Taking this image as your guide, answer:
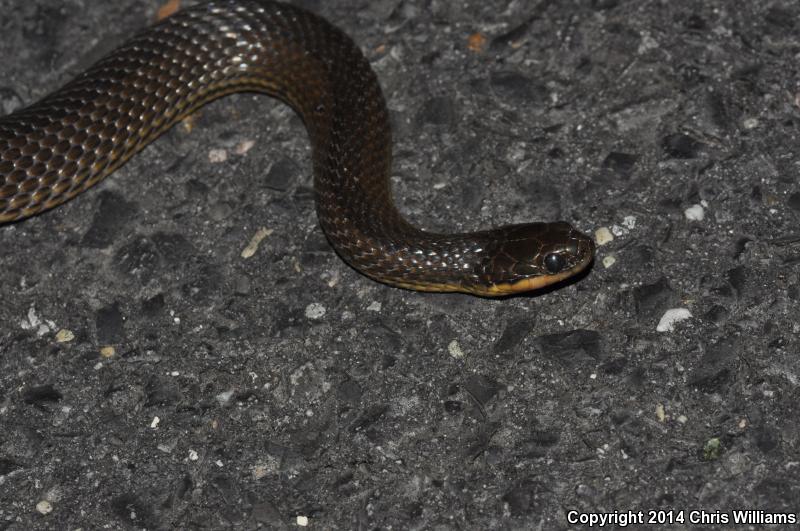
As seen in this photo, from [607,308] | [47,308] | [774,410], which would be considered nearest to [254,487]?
[47,308]

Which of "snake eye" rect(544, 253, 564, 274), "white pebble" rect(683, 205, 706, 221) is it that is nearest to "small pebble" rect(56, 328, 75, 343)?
"snake eye" rect(544, 253, 564, 274)

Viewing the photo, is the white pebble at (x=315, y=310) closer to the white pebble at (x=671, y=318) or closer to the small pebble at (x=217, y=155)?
the small pebble at (x=217, y=155)

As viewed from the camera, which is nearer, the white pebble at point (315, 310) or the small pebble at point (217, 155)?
the white pebble at point (315, 310)

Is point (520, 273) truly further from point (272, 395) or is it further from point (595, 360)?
point (272, 395)

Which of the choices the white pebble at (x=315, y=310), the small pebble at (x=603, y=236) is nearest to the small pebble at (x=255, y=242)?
the white pebble at (x=315, y=310)

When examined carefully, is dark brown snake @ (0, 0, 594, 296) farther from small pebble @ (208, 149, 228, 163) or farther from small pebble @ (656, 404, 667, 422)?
small pebble @ (656, 404, 667, 422)

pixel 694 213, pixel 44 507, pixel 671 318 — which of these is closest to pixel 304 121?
pixel 694 213
